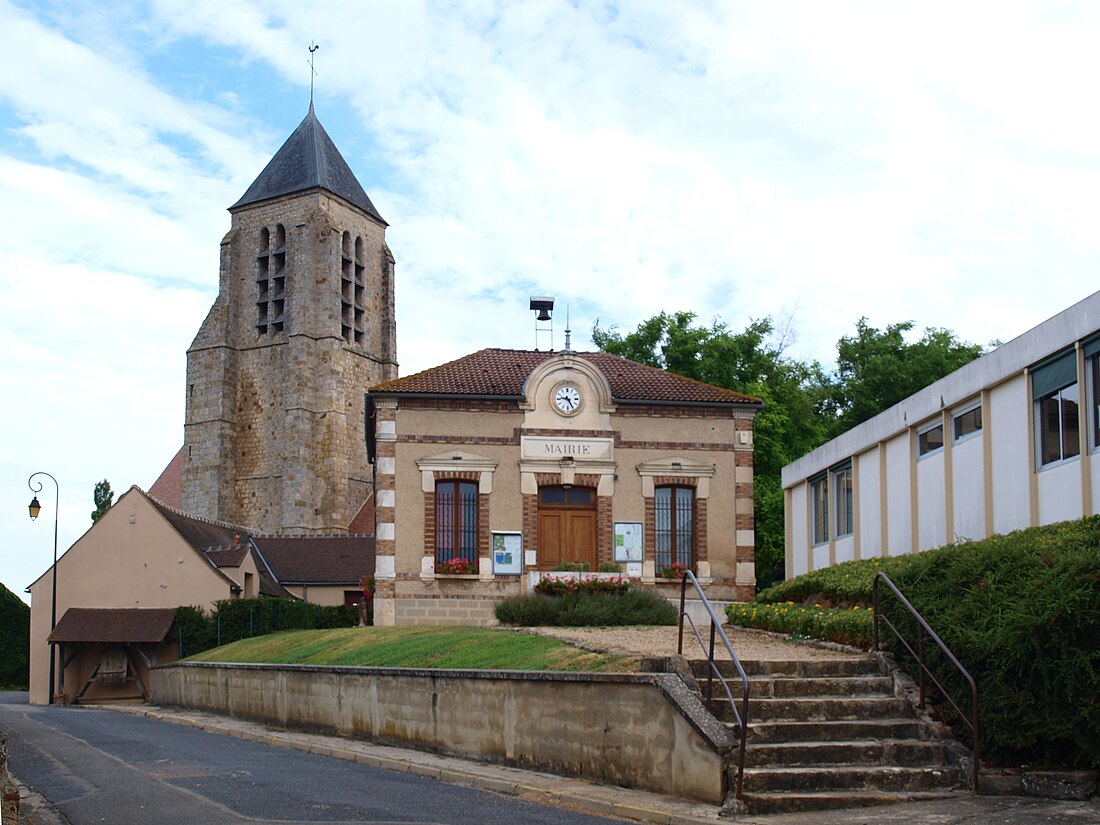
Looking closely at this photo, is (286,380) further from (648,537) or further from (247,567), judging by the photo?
(648,537)

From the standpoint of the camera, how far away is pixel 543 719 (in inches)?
Answer: 549

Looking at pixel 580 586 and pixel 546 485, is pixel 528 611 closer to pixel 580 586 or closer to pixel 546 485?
pixel 580 586

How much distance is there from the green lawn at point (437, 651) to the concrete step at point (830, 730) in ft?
5.72

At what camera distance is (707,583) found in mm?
29906

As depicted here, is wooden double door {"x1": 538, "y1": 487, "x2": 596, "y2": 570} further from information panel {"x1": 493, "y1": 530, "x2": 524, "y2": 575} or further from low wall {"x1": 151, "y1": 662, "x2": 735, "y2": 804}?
low wall {"x1": 151, "y1": 662, "x2": 735, "y2": 804}

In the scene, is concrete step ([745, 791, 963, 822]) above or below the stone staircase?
below

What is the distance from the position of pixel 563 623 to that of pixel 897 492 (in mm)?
7403

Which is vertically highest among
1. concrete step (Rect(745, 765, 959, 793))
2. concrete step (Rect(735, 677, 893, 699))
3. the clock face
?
the clock face

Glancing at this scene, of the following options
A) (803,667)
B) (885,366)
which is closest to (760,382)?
(885,366)

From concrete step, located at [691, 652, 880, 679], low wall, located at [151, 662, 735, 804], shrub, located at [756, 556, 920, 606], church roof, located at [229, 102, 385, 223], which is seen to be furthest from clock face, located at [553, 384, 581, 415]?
church roof, located at [229, 102, 385, 223]

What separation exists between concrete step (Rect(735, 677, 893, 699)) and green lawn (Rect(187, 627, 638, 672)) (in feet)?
4.36

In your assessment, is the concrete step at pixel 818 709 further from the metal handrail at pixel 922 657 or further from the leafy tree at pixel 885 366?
the leafy tree at pixel 885 366

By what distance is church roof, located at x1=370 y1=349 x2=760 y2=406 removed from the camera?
29.5 meters

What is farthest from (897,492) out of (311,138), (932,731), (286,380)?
(311,138)
